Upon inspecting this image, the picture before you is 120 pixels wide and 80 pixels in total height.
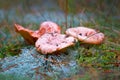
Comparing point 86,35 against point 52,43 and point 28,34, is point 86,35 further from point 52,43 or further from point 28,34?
point 28,34

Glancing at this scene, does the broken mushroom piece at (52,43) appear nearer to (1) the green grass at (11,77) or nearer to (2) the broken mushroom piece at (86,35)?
(2) the broken mushroom piece at (86,35)

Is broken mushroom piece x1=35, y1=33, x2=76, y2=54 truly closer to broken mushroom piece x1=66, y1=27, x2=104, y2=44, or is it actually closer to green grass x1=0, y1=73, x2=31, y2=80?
broken mushroom piece x1=66, y1=27, x2=104, y2=44

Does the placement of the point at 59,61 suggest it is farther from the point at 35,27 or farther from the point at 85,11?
the point at 85,11

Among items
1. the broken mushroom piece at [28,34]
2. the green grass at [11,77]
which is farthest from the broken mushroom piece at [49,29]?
the green grass at [11,77]

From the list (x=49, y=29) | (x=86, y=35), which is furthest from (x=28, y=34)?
(x=86, y=35)

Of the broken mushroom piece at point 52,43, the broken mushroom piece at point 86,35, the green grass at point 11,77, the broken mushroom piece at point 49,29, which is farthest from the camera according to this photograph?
the broken mushroom piece at point 49,29

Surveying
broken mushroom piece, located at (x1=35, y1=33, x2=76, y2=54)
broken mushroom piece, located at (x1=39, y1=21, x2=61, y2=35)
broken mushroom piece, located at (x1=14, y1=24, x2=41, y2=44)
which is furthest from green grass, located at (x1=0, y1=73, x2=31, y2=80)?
broken mushroom piece, located at (x1=39, y1=21, x2=61, y2=35)
